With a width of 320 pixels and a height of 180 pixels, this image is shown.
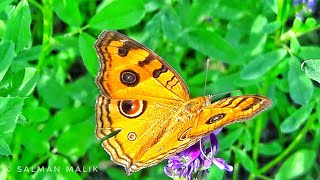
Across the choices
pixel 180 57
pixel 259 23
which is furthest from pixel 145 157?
pixel 180 57

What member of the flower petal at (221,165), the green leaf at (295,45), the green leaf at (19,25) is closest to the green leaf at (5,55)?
the green leaf at (19,25)

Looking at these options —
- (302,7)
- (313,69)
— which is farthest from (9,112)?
(302,7)

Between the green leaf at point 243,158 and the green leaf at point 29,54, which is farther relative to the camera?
the green leaf at point 243,158

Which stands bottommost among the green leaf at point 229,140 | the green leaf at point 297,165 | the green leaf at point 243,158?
the green leaf at point 297,165

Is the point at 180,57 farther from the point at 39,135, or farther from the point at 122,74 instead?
the point at 122,74

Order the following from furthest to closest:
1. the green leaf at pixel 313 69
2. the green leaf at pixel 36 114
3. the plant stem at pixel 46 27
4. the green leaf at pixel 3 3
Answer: the green leaf at pixel 36 114, the plant stem at pixel 46 27, the green leaf at pixel 3 3, the green leaf at pixel 313 69

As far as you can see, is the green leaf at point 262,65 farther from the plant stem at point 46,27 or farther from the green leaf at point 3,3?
the green leaf at point 3,3

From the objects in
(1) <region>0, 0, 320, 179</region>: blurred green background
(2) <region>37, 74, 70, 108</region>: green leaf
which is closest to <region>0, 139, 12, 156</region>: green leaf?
(1) <region>0, 0, 320, 179</region>: blurred green background

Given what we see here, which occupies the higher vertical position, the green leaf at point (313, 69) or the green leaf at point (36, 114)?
the green leaf at point (313, 69)
